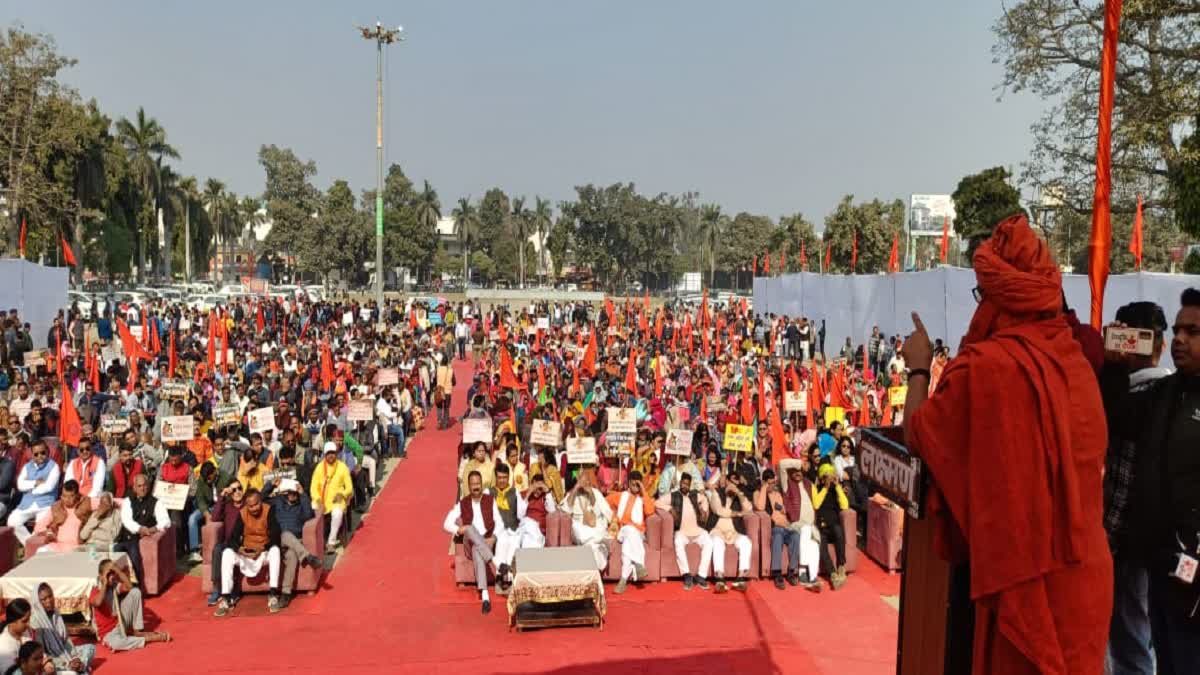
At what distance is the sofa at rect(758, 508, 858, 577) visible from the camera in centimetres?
908

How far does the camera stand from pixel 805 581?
9.08 m

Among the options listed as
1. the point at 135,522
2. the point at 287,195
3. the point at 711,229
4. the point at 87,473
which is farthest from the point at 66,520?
the point at 711,229

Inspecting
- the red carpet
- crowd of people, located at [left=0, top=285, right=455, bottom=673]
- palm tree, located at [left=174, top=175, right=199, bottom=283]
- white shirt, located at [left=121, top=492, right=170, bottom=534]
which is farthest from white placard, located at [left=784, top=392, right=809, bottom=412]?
palm tree, located at [left=174, top=175, right=199, bottom=283]

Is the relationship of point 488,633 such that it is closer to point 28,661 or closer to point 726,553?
point 726,553

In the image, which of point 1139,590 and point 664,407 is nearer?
point 1139,590

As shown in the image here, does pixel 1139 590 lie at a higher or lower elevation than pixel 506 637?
higher

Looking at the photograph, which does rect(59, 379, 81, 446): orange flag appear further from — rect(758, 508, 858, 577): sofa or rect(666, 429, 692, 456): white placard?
rect(758, 508, 858, 577): sofa

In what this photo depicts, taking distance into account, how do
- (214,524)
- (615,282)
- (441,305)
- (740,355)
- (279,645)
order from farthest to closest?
(615,282) → (441,305) → (740,355) → (214,524) → (279,645)

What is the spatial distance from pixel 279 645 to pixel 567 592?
2.49 m

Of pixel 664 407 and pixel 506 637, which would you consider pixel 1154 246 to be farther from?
pixel 506 637

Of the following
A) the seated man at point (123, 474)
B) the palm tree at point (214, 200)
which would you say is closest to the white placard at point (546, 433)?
the seated man at point (123, 474)

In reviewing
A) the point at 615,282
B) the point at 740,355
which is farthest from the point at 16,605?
the point at 615,282

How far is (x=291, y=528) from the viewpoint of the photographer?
29.2 ft

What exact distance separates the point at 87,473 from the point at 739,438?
756 centimetres
